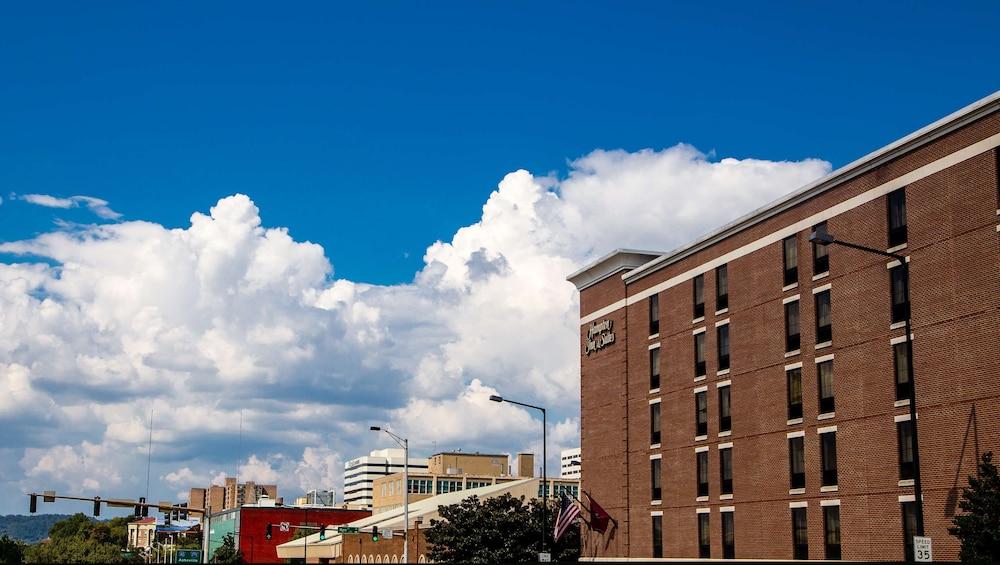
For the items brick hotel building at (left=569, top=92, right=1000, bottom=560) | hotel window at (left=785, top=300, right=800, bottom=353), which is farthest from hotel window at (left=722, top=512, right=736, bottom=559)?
hotel window at (left=785, top=300, right=800, bottom=353)

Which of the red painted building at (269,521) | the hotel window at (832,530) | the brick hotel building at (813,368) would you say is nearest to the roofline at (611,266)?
the brick hotel building at (813,368)

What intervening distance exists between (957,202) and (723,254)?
18526 millimetres

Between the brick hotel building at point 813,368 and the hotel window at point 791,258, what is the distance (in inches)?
4.3

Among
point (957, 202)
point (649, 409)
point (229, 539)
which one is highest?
point (957, 202)

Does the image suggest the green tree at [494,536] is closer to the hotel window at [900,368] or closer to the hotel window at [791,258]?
the hotel window at [791,258]

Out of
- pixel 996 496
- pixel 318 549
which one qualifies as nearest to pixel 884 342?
pixel 996 496

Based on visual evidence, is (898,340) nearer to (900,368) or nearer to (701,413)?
(900,368)

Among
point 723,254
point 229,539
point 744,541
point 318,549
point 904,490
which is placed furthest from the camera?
point 229,539

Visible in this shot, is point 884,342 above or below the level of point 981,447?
above

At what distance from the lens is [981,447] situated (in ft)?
150

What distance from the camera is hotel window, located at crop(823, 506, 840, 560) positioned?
5466cm

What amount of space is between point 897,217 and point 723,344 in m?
15.7

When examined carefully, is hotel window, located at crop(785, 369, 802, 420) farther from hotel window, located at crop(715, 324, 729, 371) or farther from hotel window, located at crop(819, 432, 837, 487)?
hotel window, located at crop(715, 324, 729, 371)

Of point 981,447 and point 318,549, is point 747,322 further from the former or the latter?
point 318,549
